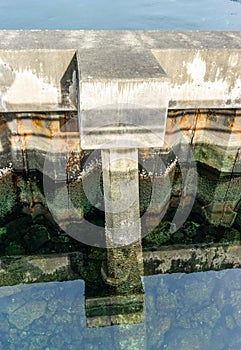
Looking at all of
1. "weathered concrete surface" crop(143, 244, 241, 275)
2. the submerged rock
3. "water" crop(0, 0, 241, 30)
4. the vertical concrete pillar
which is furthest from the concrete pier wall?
"water" crop(0, 0, 241, 30)

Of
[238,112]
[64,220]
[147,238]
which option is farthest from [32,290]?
[238,112]

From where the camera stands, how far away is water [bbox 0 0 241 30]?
1220 centimetres

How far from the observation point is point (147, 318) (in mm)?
4309

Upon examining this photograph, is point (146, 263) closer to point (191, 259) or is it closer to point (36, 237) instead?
point (191, 259)

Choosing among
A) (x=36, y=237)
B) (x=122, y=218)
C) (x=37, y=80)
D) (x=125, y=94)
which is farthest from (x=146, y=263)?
(x=37, y=80)

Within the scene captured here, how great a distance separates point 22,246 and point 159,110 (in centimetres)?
320

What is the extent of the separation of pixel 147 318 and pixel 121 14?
12502 mm

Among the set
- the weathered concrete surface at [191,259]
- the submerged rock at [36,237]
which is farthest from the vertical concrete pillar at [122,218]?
the submerged rock at [36,237]

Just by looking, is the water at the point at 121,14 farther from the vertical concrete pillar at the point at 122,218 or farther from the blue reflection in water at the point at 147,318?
the blue reflection in water at the point at 147,318

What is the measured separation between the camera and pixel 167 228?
18.6 ft

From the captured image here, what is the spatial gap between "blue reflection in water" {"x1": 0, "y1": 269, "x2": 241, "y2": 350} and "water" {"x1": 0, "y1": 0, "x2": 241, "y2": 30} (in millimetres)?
9811

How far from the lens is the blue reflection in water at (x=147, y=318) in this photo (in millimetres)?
4070

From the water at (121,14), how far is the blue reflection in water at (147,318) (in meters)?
9.81

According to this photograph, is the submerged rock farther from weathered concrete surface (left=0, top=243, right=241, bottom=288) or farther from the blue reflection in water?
the blue reflection in water
